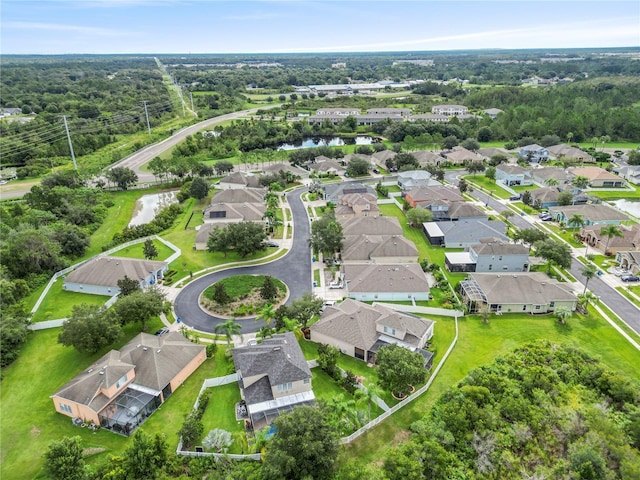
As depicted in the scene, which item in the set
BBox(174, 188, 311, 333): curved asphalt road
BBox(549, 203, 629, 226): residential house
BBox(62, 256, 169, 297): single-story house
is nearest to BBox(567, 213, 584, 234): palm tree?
BBox(549, 203, 629, 226): residential house

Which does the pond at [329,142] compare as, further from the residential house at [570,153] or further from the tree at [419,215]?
the tree at [419,215]

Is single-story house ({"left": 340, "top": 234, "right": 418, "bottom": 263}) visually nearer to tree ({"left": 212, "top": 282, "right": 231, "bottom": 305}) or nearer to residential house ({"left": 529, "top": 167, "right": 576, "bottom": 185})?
tree ({"left": 212, "top": 282, "right": 231, "bottom": 305})

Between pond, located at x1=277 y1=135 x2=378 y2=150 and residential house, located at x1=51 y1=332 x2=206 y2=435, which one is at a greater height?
residential house, located at x1=51 y1=332 x2=206 y2=435

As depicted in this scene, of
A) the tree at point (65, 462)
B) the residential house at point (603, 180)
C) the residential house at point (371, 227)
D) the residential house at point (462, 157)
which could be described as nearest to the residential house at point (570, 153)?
the residential house at point (603, 180)

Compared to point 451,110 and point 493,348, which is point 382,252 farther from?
point 451,110

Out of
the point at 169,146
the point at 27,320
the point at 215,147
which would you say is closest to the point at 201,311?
the point at 27,320

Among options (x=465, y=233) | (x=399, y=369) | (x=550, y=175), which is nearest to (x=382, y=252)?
(x=465, y=233)
